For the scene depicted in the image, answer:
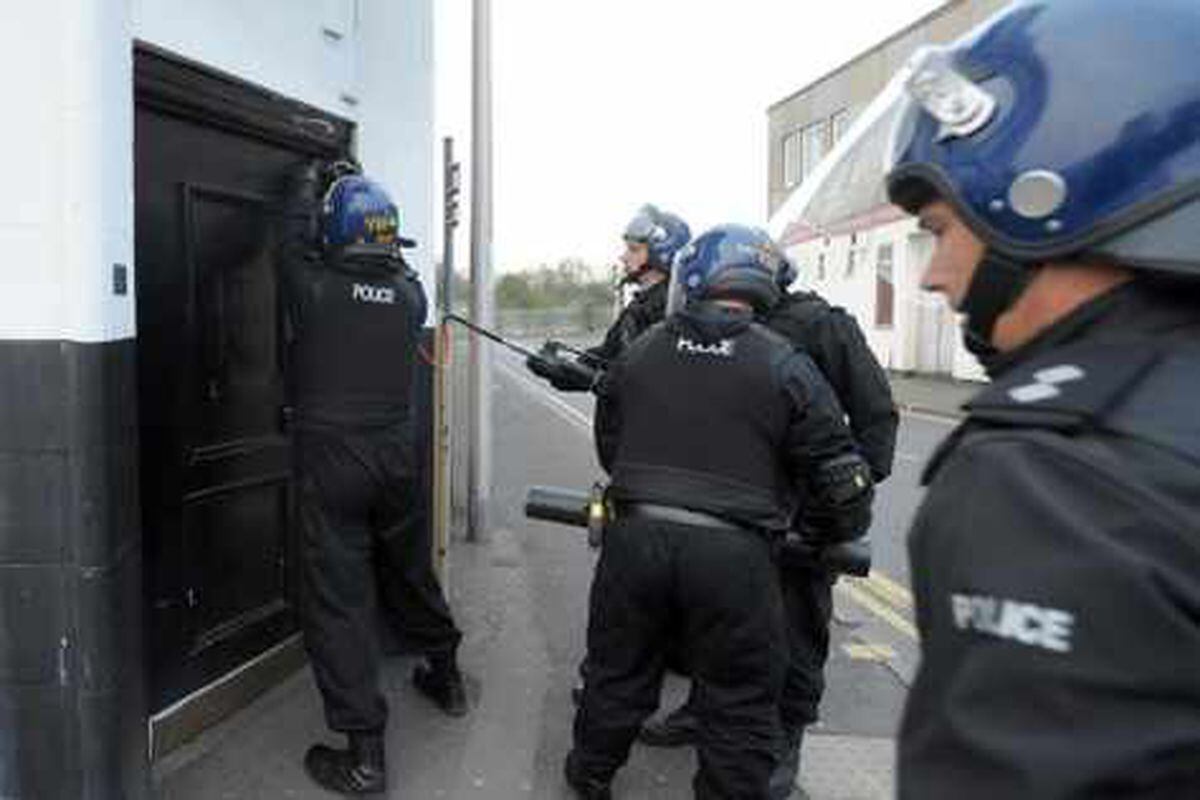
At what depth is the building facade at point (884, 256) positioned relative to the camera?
28312mm

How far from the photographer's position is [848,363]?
15.1 ft

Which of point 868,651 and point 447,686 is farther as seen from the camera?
point 868,651

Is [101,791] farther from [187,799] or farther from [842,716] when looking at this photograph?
[842,716]

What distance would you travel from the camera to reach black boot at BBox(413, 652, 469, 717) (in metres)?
Result: 5.14

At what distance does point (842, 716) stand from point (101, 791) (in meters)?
3.11

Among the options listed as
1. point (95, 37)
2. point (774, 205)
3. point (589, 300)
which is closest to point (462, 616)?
point (95, 37)

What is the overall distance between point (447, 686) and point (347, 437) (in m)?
1.32

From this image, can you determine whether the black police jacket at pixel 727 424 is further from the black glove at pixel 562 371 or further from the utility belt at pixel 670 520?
the black glove at pixel 562 371

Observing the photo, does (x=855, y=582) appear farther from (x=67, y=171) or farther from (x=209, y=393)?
(x=67, y=171)

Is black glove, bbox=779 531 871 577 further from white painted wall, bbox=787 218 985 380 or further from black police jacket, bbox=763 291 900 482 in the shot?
white painted wall, bbox=787 218 985 380

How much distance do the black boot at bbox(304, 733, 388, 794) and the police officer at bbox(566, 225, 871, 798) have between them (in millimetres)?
814

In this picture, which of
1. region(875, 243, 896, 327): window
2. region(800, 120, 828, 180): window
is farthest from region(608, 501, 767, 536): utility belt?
region(800, 120, 828, 180): window

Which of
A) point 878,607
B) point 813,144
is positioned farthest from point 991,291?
point 813,144

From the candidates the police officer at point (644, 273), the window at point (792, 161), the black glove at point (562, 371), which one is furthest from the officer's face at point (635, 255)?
the window at point (792, 161)
